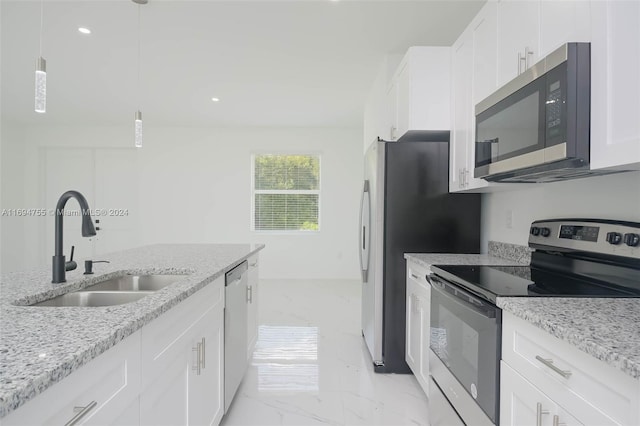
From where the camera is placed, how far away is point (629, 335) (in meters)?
0.87

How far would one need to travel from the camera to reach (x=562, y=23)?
4.48 feet

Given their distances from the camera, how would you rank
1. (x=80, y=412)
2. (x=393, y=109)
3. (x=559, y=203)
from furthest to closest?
(x=393, y=109) < (x=559, y=203) < (x=80, y=412)

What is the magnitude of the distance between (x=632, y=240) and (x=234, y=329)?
1895 millimetres

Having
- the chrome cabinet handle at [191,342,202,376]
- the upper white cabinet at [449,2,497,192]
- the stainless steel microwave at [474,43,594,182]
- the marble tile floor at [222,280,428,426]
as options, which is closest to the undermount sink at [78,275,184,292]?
the chrome cabinet handle at [191,342,202,376]

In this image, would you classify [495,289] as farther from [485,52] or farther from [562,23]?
[485,52]

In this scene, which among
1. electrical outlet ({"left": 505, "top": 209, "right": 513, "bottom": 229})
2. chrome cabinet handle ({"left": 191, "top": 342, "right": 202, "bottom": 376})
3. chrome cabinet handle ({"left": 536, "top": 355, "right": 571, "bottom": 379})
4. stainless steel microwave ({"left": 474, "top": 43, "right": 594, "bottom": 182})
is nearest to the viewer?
chrome cabinet handle ({"left": 536, "top": 355, "right": 571, "bottom": 379})

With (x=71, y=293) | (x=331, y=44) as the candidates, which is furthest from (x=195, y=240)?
(x=71, y=293)

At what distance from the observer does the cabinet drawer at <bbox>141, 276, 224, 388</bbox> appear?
1019 millimetres

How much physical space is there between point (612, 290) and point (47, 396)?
5.88 ft

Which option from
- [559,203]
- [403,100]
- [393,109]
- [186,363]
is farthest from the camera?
[393,109]

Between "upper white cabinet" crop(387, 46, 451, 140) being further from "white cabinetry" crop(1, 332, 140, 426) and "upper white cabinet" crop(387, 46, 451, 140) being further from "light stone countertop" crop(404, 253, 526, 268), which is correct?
"white cabinetry" crop(1, 332, 140, 426)

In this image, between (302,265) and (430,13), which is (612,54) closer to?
(430,13)

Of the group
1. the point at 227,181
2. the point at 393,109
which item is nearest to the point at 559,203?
the point at 393,109

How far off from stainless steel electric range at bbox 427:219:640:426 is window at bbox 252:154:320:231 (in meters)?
4.46
